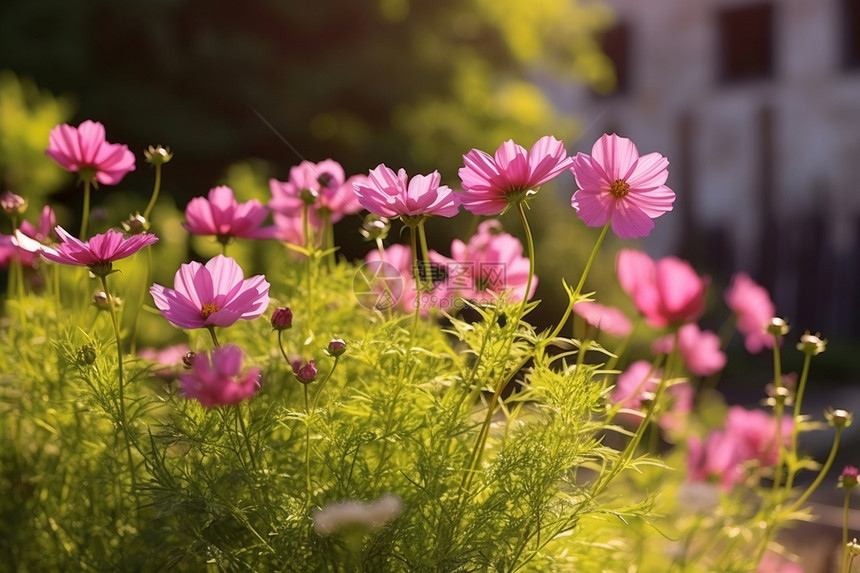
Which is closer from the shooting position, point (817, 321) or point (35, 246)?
point (35, 246)

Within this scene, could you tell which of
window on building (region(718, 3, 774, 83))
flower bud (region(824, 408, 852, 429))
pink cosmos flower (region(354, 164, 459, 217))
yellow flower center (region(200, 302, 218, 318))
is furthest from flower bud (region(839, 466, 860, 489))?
window on building (region(718, 3, 774, 83))

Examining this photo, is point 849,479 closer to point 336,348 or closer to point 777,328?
point 777,328

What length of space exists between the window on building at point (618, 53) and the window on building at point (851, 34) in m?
1.56

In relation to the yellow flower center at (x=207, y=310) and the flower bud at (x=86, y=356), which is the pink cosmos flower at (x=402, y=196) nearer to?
the yellow flower center at (x=207, y=310)

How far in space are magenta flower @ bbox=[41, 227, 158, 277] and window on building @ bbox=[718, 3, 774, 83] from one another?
6640 millimetres

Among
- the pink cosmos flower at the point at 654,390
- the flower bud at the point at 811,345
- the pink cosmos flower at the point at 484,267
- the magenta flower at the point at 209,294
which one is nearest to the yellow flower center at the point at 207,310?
the magenta flower at the point at 209,294

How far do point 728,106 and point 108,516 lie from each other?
6465 millimetres

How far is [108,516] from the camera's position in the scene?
2.66 ft

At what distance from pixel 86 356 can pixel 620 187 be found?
401 mm

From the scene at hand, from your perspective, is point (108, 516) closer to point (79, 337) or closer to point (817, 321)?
point (79, 337)

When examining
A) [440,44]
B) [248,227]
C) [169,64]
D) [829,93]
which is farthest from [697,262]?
[248,227]

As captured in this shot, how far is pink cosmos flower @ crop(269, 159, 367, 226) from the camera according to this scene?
854 millimetres

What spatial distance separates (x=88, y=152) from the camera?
792 millimetres

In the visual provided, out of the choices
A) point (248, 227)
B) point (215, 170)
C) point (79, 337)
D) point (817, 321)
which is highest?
point (248, 227)
